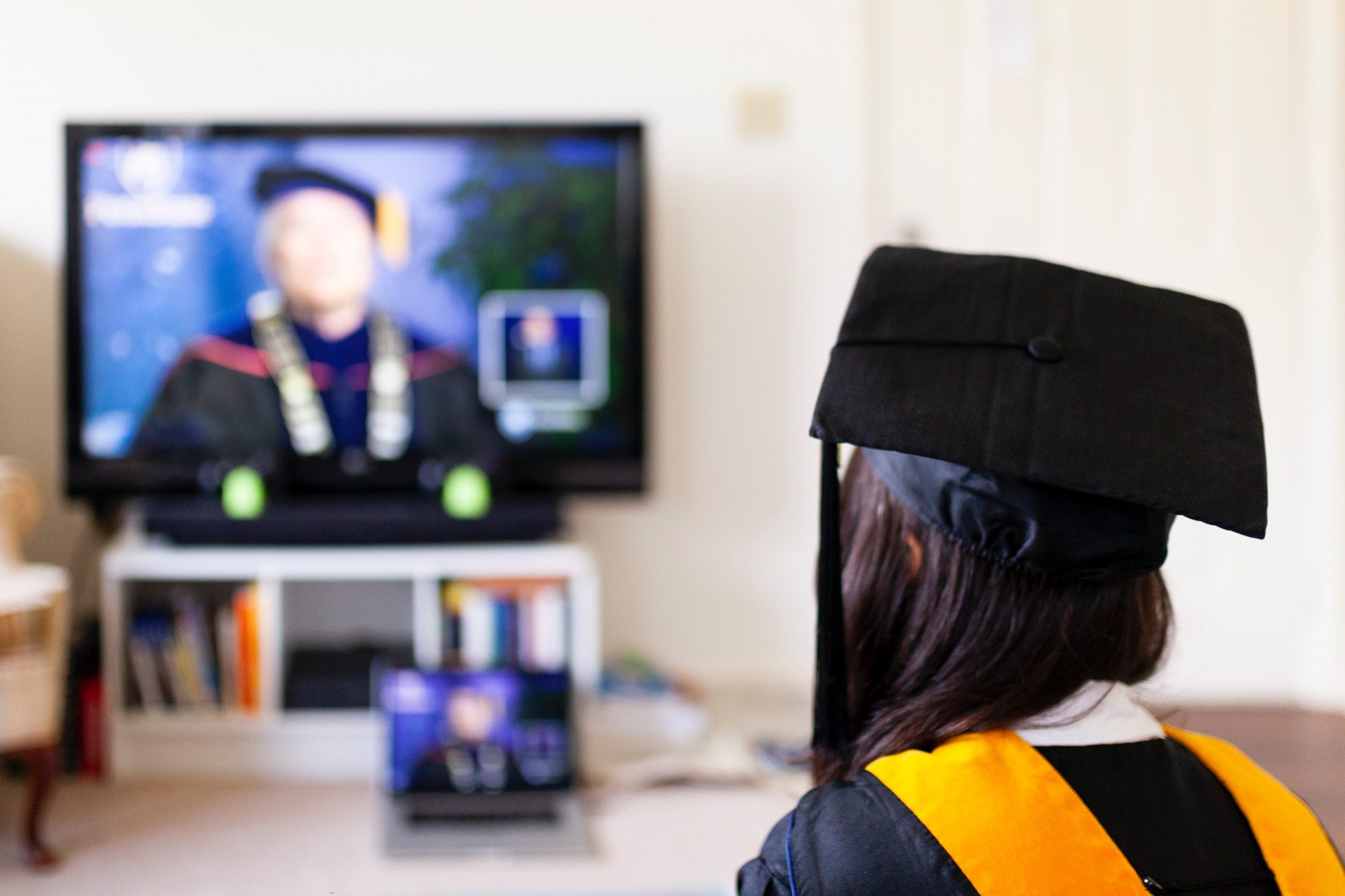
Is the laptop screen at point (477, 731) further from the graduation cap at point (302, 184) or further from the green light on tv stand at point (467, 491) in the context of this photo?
the graduation cap at point (302, 184)

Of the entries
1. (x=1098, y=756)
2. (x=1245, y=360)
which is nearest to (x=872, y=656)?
(x=1098, y=756)

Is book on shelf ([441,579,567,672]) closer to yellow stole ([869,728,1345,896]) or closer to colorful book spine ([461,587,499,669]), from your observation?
colorful book spine ([461,587,499,669])

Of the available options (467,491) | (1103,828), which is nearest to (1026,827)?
(1103,828)

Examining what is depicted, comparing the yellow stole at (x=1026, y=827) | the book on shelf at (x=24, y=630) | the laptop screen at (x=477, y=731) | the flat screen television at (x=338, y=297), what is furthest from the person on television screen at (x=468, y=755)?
the yellow stole at (x=1026, y=827)

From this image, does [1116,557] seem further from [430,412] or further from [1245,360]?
[430,412]

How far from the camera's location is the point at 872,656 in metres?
0.90

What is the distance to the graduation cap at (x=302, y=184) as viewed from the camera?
255cm

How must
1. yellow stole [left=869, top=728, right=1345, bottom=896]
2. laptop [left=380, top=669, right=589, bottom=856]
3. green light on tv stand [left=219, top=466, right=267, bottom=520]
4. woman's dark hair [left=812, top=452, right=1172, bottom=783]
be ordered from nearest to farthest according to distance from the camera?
yellow stole [left=869, top=728, right=1345, bottom=896]
woman's dark hair [left=812, top=452, right=1172, bottom=783]
laptop [left=380, top=669, right=589, bottom=856]
green light on tv stand [left=219, top=466, right=267, bottom=520]

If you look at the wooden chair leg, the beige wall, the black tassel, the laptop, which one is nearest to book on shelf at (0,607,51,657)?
the wooden chair leg

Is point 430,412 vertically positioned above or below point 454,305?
below

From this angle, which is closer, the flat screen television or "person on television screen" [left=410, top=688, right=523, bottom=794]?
"person on television screen" [left=410, top=688, right=523, bottom=794]

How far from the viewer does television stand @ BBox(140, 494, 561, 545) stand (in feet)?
8.02

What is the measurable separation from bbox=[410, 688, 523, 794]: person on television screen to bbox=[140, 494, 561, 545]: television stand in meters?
0.44

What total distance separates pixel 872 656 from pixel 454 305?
74.6 inches
